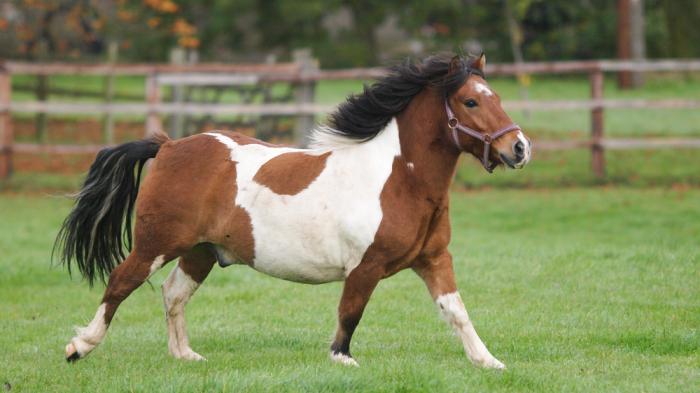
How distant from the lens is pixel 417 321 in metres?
8.30

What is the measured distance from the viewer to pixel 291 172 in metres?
6.67

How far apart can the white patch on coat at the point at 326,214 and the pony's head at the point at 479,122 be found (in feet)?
1.35

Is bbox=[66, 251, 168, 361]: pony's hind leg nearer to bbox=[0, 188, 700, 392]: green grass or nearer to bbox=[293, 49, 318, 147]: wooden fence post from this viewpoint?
bbox=[0, 188, 700, 392]: green grass

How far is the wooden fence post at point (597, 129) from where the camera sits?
18172mm

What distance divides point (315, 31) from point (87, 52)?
9.21m

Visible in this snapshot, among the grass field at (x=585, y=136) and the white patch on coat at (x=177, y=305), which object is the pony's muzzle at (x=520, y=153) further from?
the grass field at (x=585, y=136)

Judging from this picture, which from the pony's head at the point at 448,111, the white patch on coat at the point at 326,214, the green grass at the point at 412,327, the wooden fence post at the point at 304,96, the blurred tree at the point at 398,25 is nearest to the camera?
the green grass at the point at 412,327

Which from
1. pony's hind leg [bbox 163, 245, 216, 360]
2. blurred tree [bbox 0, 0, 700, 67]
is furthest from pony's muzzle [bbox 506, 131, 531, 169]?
blurred tree [bbox 0, 0, 700, 67]

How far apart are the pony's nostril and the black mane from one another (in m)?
0.61

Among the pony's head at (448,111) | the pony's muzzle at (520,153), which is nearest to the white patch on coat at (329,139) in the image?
the pony's head at (448,111)

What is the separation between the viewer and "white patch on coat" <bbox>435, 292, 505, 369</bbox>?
6.38 meters

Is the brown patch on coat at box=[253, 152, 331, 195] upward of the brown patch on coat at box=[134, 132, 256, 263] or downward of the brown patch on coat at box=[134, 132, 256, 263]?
upward

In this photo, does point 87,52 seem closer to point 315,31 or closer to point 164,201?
point 315,31

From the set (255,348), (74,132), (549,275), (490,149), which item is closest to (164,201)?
(255,348)
